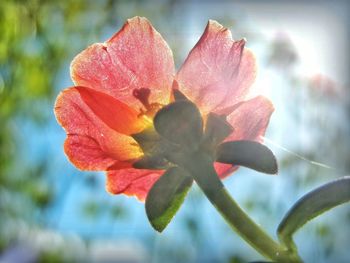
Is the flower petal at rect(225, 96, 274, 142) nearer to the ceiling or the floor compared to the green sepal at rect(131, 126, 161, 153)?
nearer to the ceiling

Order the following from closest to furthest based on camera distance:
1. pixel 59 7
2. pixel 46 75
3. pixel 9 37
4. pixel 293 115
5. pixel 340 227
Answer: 1. pixel 9 37
2. pixel 59 7
3. pixel 46 75
4. pixel 293 115
5. pixel 340 227

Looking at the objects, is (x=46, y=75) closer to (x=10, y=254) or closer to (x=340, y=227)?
(x=10, y=254)

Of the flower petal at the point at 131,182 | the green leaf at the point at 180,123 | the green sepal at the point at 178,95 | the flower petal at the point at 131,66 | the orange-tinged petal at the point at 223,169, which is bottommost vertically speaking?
the flower petal at the point at 131,182

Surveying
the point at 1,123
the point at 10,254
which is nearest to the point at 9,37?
the point at 1,123
